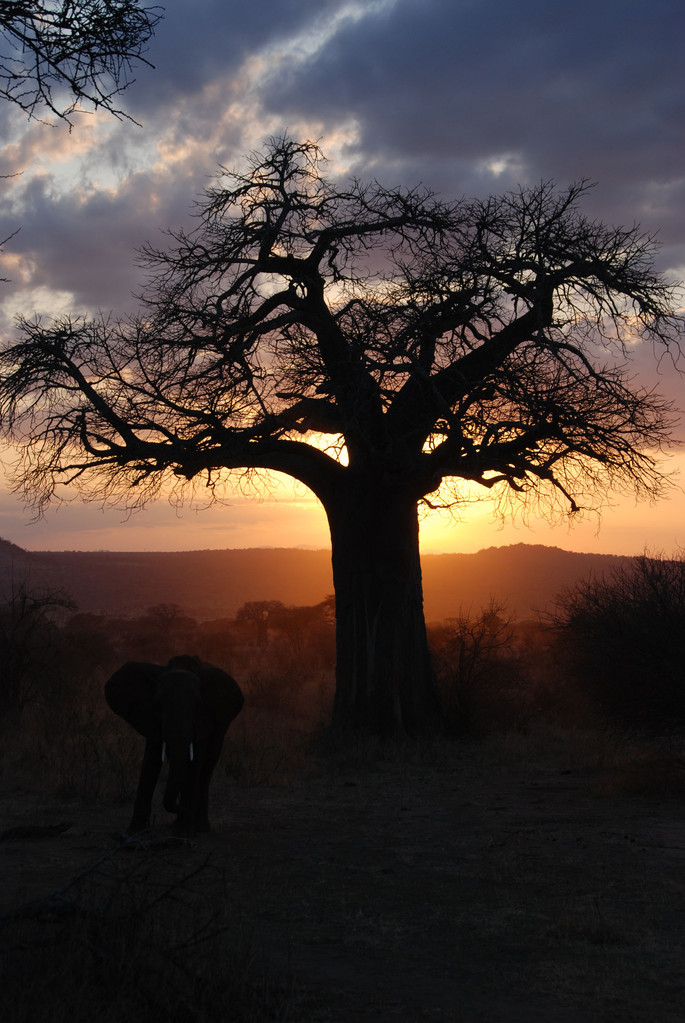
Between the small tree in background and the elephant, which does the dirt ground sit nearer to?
the elephant

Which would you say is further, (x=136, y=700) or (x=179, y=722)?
(x=136, y=700)

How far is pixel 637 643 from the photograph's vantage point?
10211 millimetres

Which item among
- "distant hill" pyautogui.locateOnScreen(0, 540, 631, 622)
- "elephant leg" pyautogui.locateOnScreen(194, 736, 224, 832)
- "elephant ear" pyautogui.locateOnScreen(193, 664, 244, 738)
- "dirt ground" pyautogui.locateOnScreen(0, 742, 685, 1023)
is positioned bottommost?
Result: "dirt ground" pyautogui.locateOnScreen(0, 742, 685, 1023)

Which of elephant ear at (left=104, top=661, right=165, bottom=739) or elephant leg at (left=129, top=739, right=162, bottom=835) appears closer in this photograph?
elephant leg at (left=129, top=739, right=162, bottom=835)

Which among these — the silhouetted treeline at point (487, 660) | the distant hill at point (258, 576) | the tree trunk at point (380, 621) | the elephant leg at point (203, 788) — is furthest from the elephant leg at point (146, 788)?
the distant hill at point (258, 576)

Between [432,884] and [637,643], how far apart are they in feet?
14.8

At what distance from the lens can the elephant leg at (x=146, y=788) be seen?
7703 millimetres

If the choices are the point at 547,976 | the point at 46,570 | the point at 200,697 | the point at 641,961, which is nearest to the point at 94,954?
the point at 547,976

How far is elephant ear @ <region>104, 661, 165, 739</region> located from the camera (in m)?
7.98

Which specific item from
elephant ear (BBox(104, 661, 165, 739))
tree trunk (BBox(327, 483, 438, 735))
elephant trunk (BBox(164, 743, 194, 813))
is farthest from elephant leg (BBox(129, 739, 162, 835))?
tree trunk (BBox(327, 483, 438, 735))

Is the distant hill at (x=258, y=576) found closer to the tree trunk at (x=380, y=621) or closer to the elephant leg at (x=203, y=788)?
the tree trunk at (x=380, y=621)

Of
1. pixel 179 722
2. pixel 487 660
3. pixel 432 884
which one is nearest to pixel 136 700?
pixel 179 722

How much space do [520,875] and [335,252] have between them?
9061mm

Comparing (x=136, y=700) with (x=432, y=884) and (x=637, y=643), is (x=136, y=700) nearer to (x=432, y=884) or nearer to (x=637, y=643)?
(x=432, y=884)
